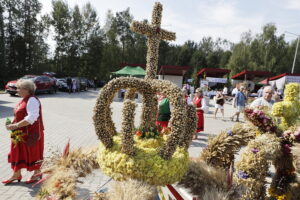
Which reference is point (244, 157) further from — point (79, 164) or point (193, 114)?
point (79, 164)

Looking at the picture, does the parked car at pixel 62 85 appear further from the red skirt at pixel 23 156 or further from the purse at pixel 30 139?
the purse at pixel 30 139

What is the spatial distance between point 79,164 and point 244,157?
165 cm

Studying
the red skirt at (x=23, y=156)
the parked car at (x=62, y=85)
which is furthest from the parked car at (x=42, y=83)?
the red skirt at (x=23, y=156)

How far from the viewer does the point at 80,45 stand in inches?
1232

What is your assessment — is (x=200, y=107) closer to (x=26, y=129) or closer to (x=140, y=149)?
(x=26, y=129)

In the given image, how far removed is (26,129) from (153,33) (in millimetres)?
2465

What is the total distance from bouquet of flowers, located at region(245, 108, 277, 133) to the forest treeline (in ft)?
86.8

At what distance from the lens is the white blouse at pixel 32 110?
10.1ft

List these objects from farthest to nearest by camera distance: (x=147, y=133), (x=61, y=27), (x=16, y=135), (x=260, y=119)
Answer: (x=61, y=27) → (x=16, y=135) → (x=260, y=119) → (x=147, y=133)

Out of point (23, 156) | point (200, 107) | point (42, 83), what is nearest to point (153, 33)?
point (23, 156)

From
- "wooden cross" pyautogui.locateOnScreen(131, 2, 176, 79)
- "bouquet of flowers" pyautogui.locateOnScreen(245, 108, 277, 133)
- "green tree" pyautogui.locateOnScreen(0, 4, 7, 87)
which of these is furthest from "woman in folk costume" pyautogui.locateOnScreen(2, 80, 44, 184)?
"green tree" pyautogui.locateOnScreen(0, 4, 7, 87)

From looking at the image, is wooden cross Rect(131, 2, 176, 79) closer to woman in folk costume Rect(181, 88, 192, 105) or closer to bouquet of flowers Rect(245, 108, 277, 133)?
woman in folk costume Rect(181, 88, 192, 105)

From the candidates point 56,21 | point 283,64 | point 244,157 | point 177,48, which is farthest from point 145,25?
point 177,48

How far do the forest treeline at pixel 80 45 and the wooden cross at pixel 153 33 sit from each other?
2557 cm
